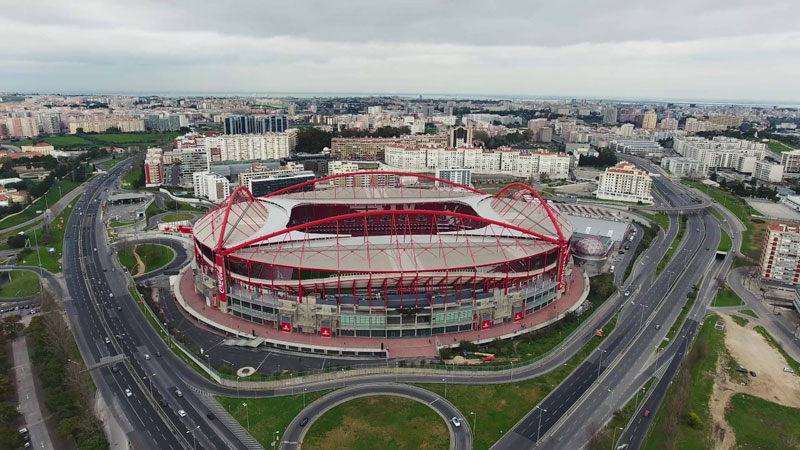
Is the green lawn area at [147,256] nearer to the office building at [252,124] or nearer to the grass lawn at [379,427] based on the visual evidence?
the grass lawn at [379,427]

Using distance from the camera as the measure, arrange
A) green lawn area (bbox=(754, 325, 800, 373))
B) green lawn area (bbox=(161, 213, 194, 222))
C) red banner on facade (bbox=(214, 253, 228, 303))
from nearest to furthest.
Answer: green lawn area (bbox=(754, 325, 800, 373)) → red banner on facade (bbox=(214, 253, 228, 303)) → green lawn area (bbox=(161, 213, 194, 222))

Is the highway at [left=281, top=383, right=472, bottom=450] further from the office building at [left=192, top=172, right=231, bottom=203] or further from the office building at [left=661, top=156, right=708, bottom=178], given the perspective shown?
the office building at [left=661, top=156, right=708, bottom=178]

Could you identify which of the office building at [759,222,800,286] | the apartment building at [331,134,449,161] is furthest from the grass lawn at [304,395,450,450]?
the apartment building at [331,134,449,161]

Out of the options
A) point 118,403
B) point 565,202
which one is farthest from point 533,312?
point 565,202

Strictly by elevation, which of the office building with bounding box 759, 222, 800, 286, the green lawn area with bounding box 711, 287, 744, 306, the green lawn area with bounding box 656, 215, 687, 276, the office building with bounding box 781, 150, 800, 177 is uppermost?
the office building with bounding box 781, 150, 800, 177

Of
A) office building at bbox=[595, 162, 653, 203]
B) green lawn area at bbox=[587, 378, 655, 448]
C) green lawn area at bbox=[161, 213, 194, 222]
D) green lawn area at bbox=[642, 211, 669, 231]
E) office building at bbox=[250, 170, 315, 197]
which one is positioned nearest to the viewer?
green lawn area at bbox=[587, 378, 655, 448]

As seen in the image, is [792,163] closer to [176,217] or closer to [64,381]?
[176,217]

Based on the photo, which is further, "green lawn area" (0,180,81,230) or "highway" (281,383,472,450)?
"green lawn area" (0,180,81,230)

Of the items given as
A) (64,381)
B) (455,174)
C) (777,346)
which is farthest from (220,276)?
(455,174)
